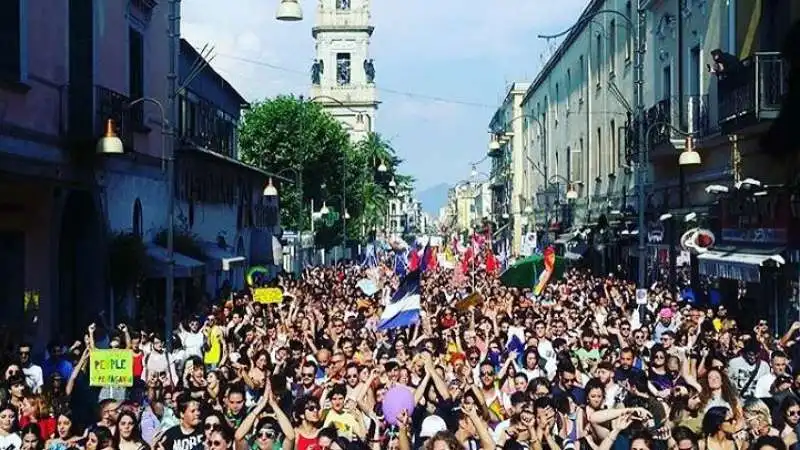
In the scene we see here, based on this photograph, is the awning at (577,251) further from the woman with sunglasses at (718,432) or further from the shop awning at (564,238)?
the woman with sunglasses at (718,432)

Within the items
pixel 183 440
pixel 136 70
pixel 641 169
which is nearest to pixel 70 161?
pixel 136 70

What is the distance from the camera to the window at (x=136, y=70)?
29.2 metres

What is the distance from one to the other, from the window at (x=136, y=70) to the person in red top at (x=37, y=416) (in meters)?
16.7

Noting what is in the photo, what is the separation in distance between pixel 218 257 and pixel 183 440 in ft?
87.5

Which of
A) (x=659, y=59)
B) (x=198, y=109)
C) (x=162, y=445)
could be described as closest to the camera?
(x=162, y=445)

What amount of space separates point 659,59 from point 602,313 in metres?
15.2

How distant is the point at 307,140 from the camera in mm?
69375

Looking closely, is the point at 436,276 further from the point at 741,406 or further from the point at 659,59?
the point at 741,406

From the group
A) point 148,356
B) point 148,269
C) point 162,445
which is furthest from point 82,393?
point 148,269

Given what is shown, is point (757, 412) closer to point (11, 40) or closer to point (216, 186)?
point (11, 40)

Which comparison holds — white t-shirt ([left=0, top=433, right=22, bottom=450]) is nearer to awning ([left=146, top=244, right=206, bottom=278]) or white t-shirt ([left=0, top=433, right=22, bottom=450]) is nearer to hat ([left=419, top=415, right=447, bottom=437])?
hat ([left=419, top=415, right=447, bottom=437])

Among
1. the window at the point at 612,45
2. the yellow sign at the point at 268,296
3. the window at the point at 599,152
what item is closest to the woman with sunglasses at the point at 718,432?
the yellow sign at the point at 268,296

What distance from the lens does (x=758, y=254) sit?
85.5 feet

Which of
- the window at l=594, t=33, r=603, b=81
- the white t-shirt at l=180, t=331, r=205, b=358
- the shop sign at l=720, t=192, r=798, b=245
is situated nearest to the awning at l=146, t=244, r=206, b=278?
the white t-shirt at l=180, t=331, r=205, b=358
